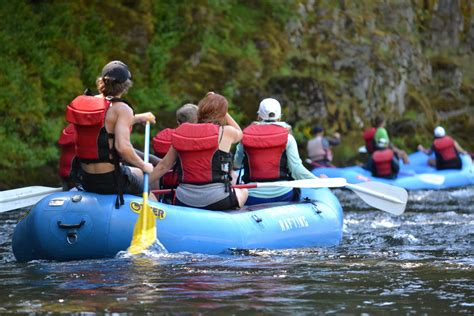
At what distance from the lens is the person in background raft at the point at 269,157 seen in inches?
343

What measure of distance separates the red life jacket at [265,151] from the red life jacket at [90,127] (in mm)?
1679

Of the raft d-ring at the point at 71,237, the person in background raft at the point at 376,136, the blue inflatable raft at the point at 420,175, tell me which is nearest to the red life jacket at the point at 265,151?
the raft d-ring at the point at 71,237

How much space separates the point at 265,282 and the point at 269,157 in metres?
2.66

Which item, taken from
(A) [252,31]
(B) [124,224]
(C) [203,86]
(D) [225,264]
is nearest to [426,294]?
(D) [225,264]

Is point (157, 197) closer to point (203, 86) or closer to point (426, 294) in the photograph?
point (426, 294)

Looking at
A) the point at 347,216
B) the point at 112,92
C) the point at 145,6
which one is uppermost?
the point at 145,6

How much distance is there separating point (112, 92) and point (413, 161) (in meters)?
12.1

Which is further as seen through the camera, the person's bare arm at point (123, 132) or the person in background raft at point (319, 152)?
the person in background raft at point (319, 152)

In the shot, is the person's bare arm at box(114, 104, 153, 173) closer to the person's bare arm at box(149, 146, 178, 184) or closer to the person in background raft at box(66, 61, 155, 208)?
the person in background raft at box(66, 61, 155, 208)

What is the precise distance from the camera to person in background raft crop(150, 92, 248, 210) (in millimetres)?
7816

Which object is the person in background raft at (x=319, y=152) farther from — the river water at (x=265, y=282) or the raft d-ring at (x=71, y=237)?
the raft d-ring at (x=71, y=237)

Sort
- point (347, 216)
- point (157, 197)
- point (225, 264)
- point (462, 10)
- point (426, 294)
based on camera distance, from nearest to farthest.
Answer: point (426, 294)
point (225, 264)
point (157, 197)
point (347, 216)
point (462, 10)

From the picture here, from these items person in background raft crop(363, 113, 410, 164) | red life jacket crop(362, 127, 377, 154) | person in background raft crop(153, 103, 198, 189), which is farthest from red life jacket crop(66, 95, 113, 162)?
red life jacket crop(362, 127, 377, 154)

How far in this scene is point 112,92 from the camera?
7.45 m
